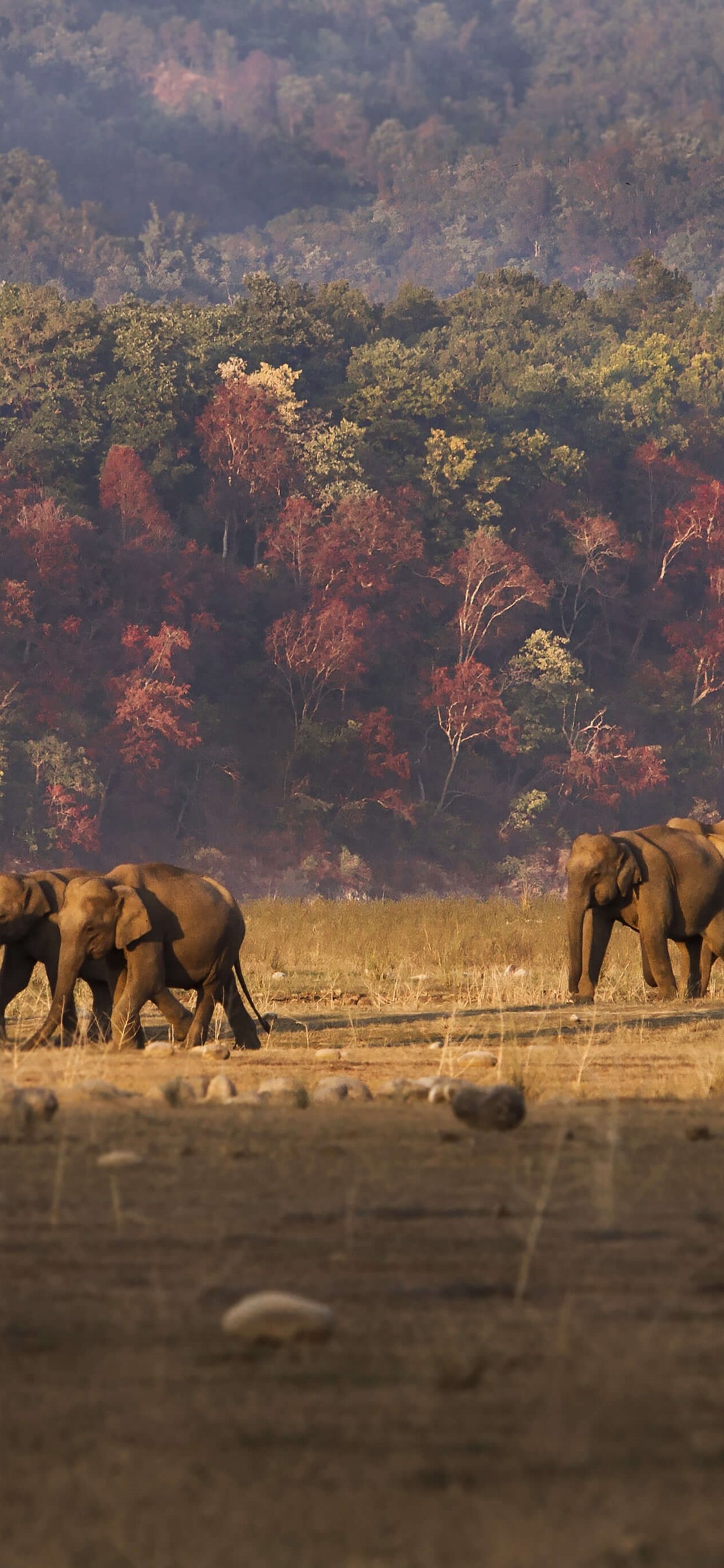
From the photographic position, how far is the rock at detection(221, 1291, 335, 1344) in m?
4.07

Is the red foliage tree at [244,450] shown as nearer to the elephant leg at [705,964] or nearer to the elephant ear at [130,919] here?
the elephant leg at [705,964]

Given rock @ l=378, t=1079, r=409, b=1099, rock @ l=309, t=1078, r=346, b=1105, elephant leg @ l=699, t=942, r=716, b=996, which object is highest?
rock @ l=309, t=1078, r=346, b=1105

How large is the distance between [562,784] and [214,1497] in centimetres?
4535

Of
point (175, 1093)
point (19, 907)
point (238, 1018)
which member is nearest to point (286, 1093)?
point (175, 1093)

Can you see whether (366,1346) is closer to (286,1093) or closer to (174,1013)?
(286,1093)

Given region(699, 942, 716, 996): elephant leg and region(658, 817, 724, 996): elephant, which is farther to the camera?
region(699, 942, 716, 996): elephant leg

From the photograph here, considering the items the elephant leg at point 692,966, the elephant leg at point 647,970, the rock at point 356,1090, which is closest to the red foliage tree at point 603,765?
the elephant leg at point 692,966

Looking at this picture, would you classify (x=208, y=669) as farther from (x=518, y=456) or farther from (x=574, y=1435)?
(x=574, y=1435)

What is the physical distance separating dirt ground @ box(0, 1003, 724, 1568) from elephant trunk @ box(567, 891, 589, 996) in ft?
31.4

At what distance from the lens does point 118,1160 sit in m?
6.37

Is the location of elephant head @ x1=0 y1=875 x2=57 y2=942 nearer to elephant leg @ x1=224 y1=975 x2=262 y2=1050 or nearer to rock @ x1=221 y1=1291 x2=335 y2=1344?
elephant leg @ x1=224 y1=975 x2=262 y2=1050

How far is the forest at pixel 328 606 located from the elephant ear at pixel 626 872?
2325cm

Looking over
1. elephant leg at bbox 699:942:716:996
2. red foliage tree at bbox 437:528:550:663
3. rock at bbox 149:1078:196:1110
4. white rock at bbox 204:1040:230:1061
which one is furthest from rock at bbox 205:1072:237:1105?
red foliage tree at bbox 437:528:550:663

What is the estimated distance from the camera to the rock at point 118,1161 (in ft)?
20.7
